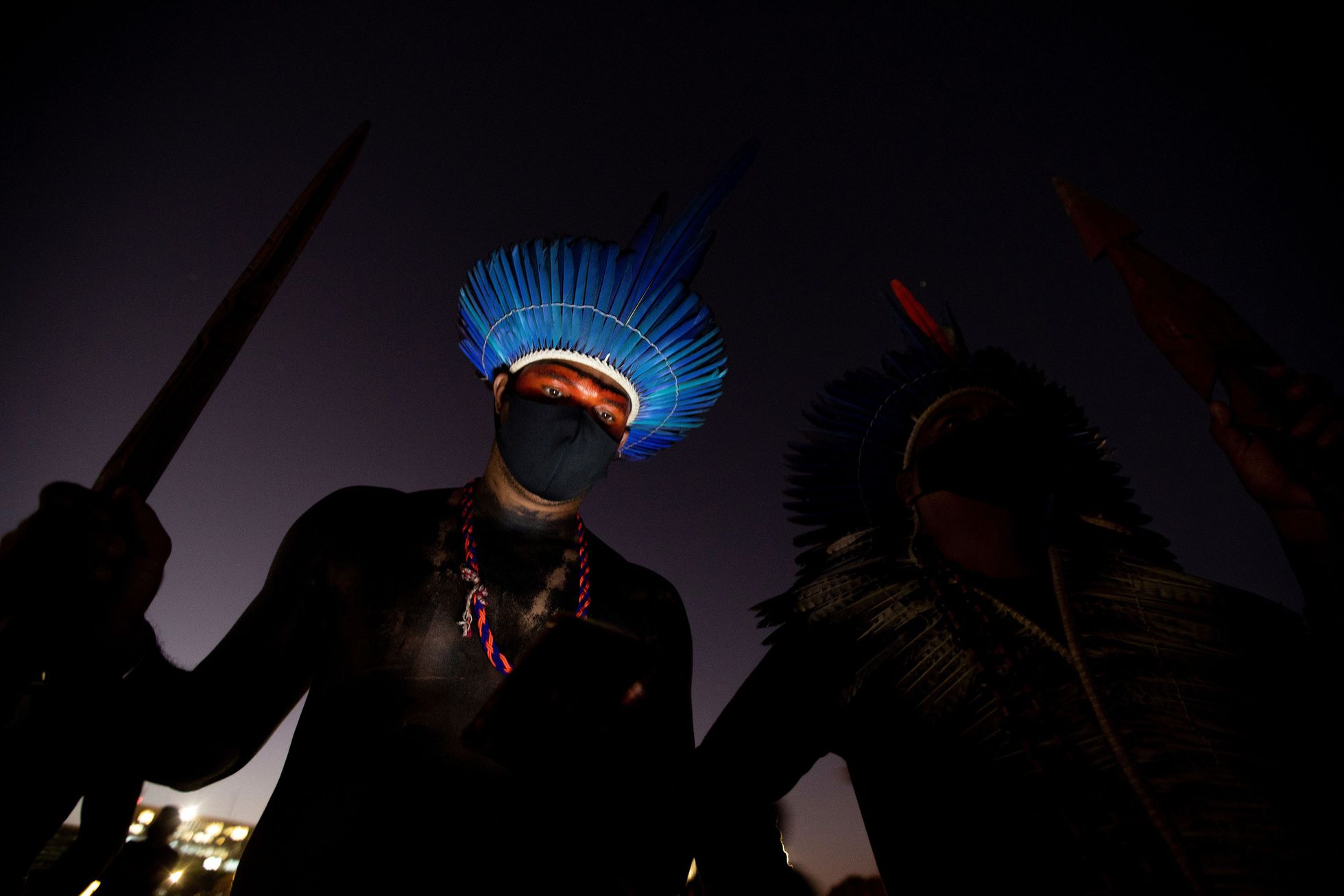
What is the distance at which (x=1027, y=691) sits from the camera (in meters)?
2.29

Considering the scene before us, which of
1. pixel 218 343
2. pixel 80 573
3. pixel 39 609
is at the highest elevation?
pixel 218 343

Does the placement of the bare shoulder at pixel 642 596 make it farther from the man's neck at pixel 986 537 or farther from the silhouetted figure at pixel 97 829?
the silhouetted figure at pixel 97 829

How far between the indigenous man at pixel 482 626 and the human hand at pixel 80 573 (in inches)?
0.5

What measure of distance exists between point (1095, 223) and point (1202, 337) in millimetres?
713

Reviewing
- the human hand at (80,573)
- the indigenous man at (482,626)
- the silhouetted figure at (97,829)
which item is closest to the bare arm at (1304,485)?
the indigenous man at (482,626)

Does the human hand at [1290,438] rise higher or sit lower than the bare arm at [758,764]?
higher

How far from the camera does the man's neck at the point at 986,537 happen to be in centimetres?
269

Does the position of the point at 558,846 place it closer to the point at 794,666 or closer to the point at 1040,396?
the point at 794,666

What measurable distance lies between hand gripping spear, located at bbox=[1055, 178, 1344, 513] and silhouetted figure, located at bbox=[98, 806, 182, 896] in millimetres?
7725

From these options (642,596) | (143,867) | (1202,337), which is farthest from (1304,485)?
(143,867)

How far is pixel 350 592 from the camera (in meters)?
2.56

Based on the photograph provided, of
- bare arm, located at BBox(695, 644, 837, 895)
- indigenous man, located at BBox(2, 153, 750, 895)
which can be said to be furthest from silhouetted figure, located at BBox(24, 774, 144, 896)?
bare arm, located at BBox(695, 644, 837, 895)

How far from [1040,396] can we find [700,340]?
193 cm

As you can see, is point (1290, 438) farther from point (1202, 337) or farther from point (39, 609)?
point (39, 609)
